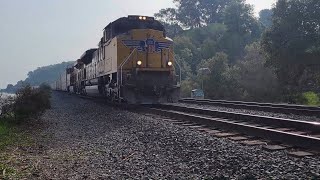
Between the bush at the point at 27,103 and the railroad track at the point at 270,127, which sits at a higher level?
the bush at the point at 27,103

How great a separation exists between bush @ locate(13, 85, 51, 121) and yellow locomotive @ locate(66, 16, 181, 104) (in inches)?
117

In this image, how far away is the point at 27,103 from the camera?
1238 cm

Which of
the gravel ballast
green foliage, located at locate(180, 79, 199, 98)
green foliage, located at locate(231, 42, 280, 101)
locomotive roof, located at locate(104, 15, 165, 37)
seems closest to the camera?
the gravel ballast

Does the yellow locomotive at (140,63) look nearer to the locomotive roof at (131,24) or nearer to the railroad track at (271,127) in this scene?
the locomotive roof at (131,24)

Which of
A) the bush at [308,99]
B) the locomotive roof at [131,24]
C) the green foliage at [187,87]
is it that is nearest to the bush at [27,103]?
the locomotive roof at [131,24]

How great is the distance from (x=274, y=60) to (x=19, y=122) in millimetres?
20589

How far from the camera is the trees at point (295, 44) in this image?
84.7 ft

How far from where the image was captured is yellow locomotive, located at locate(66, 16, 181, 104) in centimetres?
1436

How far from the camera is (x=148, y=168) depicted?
16.1 ft

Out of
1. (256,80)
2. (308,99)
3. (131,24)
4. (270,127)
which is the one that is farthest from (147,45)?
(256,80)

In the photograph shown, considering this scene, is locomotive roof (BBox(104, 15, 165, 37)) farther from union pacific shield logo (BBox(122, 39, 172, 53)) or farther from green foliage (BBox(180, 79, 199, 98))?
green foliage (BBox(180, 79, 199, 98))

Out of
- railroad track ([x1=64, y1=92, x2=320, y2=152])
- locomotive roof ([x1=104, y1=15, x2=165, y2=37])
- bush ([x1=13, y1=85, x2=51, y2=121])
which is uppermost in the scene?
locomotive roof ([x1=104, y1=15, x2=165, y2=37])

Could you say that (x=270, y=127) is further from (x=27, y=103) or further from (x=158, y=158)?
(x=27, y=103)

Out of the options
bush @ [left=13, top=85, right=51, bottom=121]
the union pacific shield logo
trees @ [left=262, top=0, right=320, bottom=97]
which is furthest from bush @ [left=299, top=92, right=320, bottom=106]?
bush @ [left=13, top=85, right=51, bottom=121]
